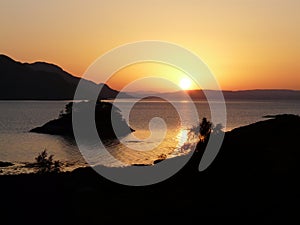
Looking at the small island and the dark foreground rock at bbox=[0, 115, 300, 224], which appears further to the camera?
the small island

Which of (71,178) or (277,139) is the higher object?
(277,139)

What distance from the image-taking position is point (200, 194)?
39031 mm

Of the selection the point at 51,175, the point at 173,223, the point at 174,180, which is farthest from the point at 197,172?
the point at 51,175

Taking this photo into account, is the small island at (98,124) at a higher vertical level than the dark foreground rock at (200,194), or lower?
higher

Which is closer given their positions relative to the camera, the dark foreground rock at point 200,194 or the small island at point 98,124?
the dark foreground rock at point 200,194

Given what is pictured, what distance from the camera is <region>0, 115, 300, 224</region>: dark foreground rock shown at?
3534 cm

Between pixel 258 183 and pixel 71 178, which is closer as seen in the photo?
pixel 258 183

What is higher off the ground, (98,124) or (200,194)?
(98,124)

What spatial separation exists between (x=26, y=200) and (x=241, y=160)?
24443 millimetres

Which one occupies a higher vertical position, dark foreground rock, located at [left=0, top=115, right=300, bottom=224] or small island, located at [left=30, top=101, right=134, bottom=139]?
small island, located at [left=30, top=101, right=134, bottom=139]

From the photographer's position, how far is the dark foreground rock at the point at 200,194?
1391 inches

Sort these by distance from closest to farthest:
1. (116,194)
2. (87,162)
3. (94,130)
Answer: (116,194), (87,162), (94,130)

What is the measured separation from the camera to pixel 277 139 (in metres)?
46.4

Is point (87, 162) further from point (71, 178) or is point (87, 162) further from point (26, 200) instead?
A: point (26, 200)
